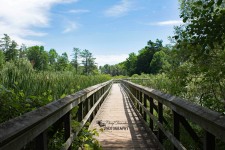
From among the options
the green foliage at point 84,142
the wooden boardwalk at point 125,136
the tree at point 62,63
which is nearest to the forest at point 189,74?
the green foliage at point 84,142

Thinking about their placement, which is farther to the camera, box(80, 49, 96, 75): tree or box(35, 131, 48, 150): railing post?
box(80, 49, 96, 75): tree

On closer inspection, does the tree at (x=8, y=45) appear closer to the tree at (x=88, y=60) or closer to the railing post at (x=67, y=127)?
the tree at (x=88, y=60)

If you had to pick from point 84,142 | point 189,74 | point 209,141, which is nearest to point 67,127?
point 84,142

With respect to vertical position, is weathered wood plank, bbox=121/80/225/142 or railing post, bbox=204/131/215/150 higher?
weathered wood plank, bbox=121/80/225/142

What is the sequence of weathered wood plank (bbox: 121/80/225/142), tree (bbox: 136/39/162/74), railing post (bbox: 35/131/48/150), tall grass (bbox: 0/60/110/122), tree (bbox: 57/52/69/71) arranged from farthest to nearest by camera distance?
tree (bbox: 57/52/69/71) < tree (bbox: 136/39/162/74) < tall grass (bbox: 0/60/110/122) < railing post (bbox: 35/131/48/150) < weathered wood plank (bbox: 121/80/225/142)

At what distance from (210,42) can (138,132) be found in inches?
110

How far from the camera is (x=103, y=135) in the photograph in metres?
5.86

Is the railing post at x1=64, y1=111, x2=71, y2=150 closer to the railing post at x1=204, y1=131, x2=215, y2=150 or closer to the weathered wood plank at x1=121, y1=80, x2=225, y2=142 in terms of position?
the weathered wood plank at x1=121, y1=80, x2=225, y2=142

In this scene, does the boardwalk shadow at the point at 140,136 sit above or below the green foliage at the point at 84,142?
below

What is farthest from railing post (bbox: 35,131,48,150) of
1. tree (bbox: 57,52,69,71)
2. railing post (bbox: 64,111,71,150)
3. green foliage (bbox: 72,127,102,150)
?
tree (bbox: 57,52,69,71)

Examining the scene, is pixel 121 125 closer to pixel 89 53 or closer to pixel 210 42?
pixel 210 42

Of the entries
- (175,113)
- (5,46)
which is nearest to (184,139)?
(175,113)

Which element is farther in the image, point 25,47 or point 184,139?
point 25,47

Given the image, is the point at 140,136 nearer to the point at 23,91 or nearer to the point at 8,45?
the point at 23,91
